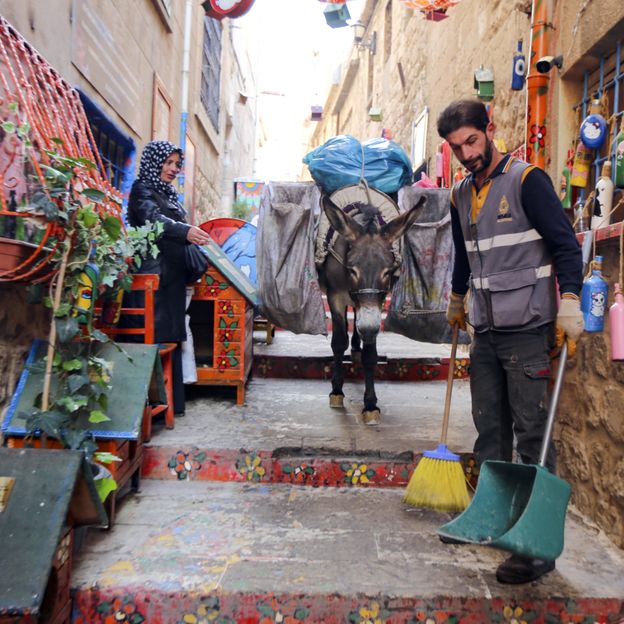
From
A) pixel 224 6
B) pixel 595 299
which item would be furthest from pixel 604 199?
pixel 224 6

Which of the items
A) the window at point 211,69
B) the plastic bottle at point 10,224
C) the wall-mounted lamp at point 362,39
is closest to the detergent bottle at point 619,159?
the plastic bottle at point 10,224

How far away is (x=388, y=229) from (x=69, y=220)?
2183 mm

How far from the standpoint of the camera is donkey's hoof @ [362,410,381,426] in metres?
3.86

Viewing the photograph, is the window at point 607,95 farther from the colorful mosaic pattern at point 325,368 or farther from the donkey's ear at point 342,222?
the colorful mosaic pattern at point 325,368

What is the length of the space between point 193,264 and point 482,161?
224 centimetres

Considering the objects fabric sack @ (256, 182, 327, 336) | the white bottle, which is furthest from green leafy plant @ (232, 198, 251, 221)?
the white bottle

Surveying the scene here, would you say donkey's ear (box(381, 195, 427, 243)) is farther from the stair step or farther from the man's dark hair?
the stair step

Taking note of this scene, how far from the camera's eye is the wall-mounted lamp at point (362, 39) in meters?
13.6

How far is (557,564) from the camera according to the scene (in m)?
2.27

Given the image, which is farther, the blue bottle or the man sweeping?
the blue bottle

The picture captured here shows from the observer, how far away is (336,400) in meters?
4.33

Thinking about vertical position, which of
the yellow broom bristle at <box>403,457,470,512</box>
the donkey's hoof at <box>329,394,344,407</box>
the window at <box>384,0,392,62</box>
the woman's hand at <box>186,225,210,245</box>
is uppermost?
the window at <box>384,0,392,62</box>

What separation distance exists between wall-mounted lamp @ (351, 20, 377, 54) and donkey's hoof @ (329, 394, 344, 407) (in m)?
11.7

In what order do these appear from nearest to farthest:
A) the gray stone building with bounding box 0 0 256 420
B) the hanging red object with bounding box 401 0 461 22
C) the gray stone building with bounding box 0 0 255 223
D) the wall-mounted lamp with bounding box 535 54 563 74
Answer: the gray stone building with bounding box 0 0 256 420
the wall-mounted lamp with bounding box 535 54 563 74
the gray stone building with bounding box 0 0 255 223
the hanging red object with bounding box 401 0 461 22
